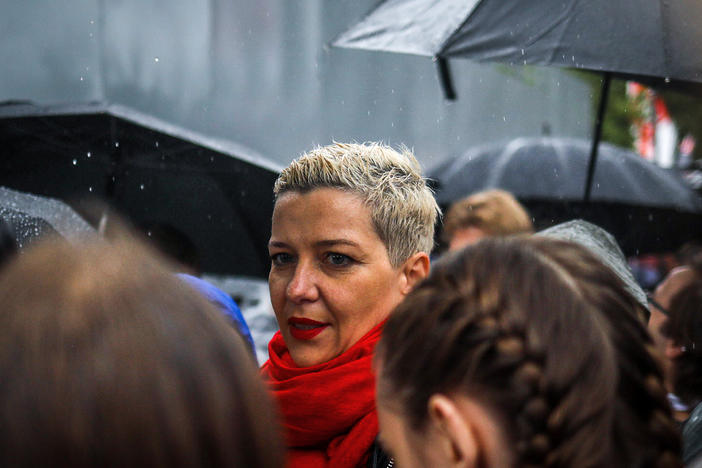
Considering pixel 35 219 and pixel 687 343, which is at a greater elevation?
pixel 35 219

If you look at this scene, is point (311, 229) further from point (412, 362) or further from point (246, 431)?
point (246, 431)

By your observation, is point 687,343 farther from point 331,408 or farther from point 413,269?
point 331,408

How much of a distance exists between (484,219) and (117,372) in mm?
3729

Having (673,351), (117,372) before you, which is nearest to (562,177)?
(673,351)

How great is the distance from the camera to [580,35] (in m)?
2.90

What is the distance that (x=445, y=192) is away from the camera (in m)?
7.29

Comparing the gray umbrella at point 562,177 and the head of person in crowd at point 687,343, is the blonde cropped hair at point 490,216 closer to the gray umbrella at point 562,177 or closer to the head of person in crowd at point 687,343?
the head of person in crowd at point 687,343

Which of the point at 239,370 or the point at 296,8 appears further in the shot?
the point at 296,8

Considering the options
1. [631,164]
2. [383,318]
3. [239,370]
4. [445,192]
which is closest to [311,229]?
[383,318]

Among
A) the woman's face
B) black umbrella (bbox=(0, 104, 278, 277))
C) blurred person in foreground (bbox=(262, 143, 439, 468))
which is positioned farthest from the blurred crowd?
black umbrella (bbox=(0, 104, 278, 277))

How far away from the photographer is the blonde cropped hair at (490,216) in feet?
14.4

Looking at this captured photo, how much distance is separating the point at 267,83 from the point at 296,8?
850 mm

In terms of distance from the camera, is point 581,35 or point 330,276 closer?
point 330,276

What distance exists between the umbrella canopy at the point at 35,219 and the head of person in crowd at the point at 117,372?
1395 mm
